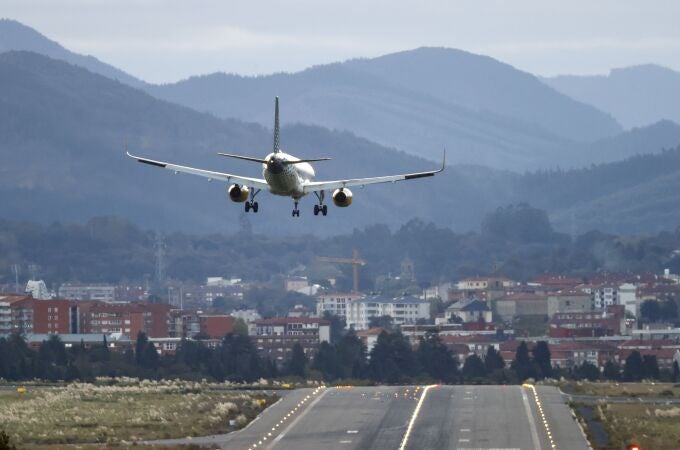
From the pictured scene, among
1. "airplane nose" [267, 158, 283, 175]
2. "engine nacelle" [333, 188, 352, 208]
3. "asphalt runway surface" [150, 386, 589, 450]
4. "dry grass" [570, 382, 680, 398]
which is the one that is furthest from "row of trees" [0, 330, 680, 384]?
"airplane nose" [267, 158, 283, 175]

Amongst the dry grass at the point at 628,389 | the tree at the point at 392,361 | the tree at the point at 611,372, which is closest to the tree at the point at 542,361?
the tree at the point at 611,372

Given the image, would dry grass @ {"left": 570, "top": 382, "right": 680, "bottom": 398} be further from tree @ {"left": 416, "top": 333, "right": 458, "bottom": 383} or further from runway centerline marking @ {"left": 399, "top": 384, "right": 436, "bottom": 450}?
tree @ {"left": 416, "top": 333, "right": 458, "bottom": 383}

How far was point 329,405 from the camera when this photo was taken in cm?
13162

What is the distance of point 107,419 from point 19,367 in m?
50.5

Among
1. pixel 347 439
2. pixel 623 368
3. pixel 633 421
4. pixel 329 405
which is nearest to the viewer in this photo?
pixel 347 439

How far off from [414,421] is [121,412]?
17.7 metres

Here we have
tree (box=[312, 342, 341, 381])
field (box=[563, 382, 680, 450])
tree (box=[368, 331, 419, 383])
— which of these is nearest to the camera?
field (box=[563, 382, 680, 450])

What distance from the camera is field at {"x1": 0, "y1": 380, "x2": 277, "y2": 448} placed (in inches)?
4513

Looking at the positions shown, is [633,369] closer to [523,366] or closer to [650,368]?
[650,368]

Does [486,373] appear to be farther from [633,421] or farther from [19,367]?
[633,421]

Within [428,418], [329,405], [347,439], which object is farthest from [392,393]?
[347,439]

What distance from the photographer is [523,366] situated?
183250 millimetres

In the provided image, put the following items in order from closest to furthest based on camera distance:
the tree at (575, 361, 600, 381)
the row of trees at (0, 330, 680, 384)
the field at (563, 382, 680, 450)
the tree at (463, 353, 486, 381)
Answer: the field at (563, 382, 680, 450)
the row of trees at (0, 330, 680, 384)
the tree at (575, 361, 600, 381)
the tree at (463, 353, 486, 381)

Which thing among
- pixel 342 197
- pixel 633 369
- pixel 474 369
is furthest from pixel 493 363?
pixel 342 197
